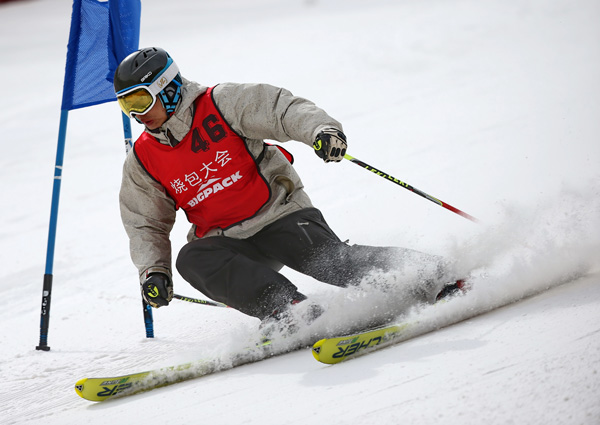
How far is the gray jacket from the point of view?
10.7 ft

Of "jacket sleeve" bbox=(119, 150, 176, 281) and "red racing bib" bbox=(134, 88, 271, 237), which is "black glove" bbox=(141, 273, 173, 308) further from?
"red racing bib" bbox=(134, 88, 271, 237)

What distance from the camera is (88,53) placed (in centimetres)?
426

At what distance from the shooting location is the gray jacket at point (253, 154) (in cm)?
327

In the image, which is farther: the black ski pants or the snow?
the black ski pants

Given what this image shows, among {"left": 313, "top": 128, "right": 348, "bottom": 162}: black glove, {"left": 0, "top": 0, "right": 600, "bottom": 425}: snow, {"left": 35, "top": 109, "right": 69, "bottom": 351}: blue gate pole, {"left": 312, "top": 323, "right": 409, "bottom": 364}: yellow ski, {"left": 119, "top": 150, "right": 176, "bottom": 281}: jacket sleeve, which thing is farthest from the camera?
{"left": 35, "top": 109, "right": 69, "bottom": 351}: blue gate pole

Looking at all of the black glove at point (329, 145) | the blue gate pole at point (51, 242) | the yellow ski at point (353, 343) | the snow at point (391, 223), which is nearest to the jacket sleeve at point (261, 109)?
the black glove at point (329, 145)

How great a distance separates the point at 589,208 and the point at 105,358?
9.17ft

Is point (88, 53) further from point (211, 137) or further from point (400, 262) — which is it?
point (400, 262)

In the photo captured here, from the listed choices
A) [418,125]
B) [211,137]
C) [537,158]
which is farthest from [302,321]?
[418,125]

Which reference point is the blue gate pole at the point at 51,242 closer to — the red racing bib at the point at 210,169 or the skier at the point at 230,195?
the skier at the point at 230,195

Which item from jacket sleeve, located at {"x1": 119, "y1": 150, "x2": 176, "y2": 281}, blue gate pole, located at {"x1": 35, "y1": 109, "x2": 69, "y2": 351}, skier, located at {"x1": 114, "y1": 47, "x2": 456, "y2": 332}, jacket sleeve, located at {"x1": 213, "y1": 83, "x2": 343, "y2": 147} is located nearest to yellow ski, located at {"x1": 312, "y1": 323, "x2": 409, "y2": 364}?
skier, located at {"x1": 114, "y1": 47, "x2": 456, "y2": 332}

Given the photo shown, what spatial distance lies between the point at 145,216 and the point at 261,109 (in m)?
0.87

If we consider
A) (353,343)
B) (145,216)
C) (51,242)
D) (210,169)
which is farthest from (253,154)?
(51,242)

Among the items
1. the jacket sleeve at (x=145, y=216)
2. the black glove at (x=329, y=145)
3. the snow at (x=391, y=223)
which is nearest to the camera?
the snow at (x=391, y=223)
